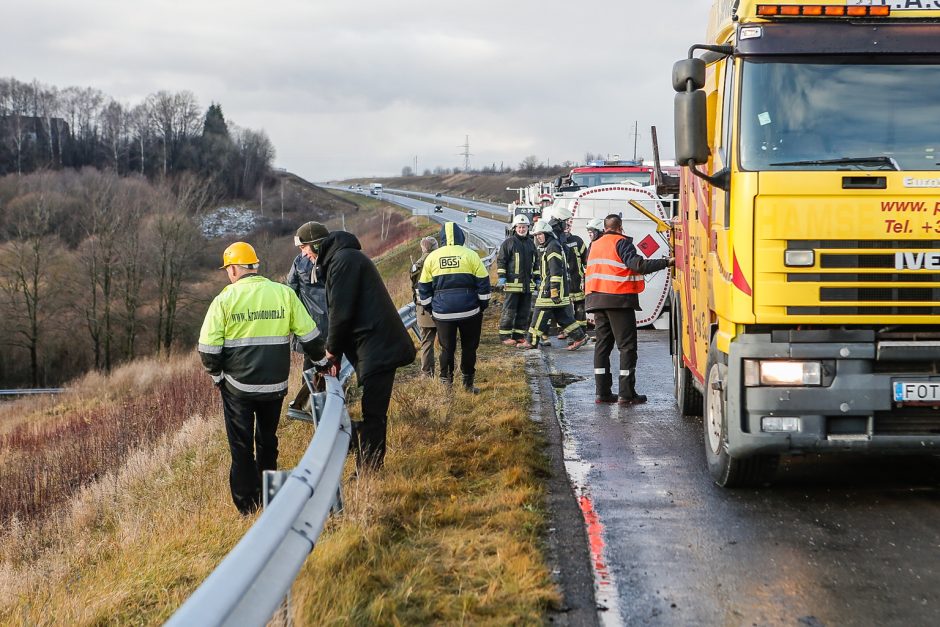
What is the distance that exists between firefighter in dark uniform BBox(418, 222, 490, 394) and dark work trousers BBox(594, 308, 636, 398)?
1.21 meters

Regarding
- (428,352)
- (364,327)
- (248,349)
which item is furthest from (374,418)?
(428,352)

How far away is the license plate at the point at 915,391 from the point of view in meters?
5.71

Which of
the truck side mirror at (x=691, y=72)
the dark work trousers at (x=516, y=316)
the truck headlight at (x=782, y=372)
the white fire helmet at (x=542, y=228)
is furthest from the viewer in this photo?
the dark work trousers at (x=516, y=316)

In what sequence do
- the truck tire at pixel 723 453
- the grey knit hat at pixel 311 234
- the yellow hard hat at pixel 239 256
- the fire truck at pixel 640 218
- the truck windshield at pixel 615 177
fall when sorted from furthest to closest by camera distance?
the truck windshield at pixel 615 177 < the fire truck at pixel 640 218 < the grey knit hat at pixel 311 234 < the yellow hard hat at pixel 239 256 < the truck tire at pixel 723 453

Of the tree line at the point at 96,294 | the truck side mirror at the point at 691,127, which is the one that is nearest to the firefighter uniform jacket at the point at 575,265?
the truck side mirror at the point at 691,127

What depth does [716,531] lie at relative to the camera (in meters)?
5.77

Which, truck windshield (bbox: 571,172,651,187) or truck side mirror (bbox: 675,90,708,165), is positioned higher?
truck windshield (bbox: 571,172,651,187)

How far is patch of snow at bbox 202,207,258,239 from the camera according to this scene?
3935 inches

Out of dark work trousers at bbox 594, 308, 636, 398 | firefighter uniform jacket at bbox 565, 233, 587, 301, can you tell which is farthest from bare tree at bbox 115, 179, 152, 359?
dark work trousers at bbox 594, 308, 636, 398

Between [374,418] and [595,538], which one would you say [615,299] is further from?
[595,538]

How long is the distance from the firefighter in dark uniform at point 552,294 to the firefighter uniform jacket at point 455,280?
384 cm

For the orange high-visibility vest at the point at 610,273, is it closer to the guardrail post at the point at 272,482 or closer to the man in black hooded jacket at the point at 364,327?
the man in black hooded jacket at the point at 364,327

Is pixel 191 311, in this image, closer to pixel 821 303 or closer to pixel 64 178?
pixel 64 178

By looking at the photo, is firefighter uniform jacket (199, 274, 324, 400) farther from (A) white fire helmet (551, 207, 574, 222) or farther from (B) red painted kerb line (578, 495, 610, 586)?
(A) white fire helmet (551, 207, 574, 222)
